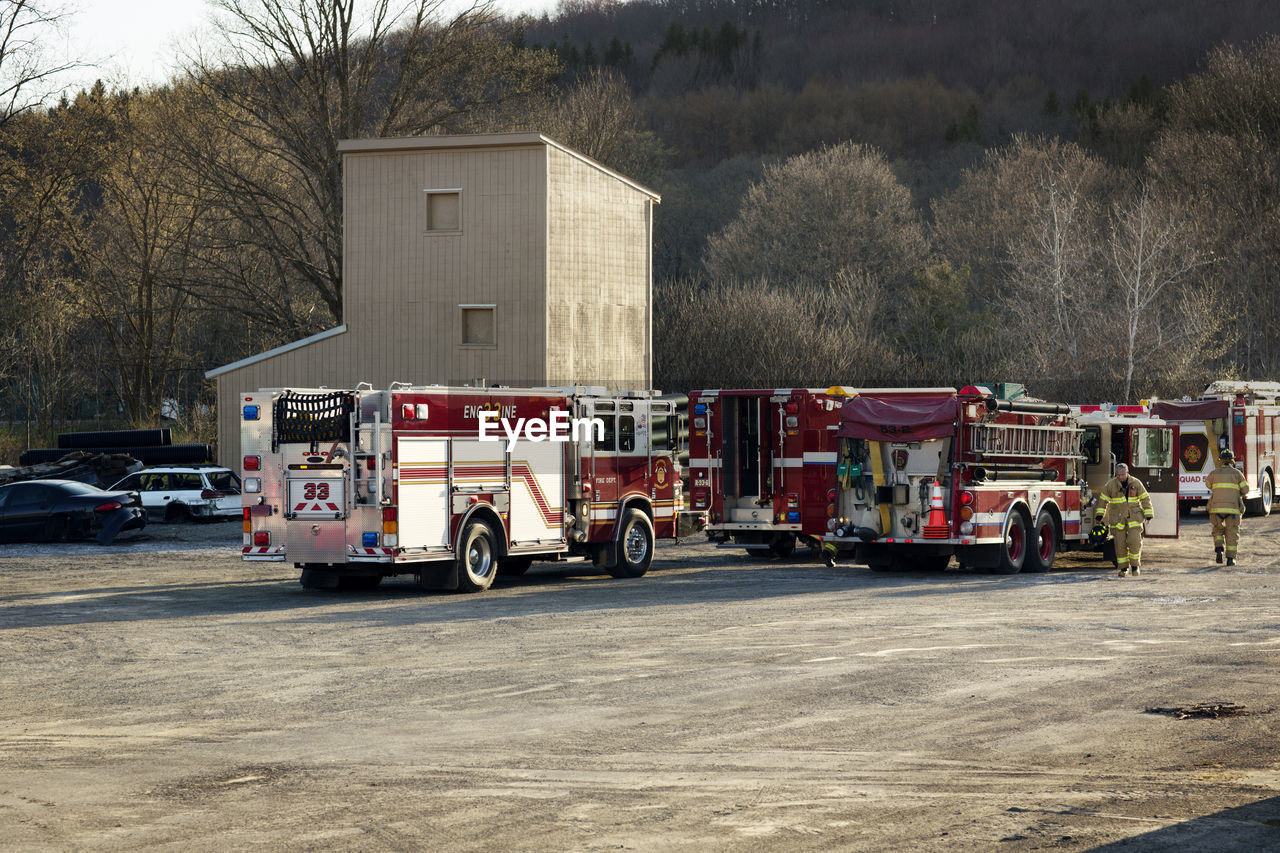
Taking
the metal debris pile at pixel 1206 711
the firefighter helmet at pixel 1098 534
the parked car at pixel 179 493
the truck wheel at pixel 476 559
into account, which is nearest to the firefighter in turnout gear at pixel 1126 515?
the firefighter helmet at pixel 1098 534

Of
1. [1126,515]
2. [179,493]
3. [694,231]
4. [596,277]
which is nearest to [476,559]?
[1126,515]

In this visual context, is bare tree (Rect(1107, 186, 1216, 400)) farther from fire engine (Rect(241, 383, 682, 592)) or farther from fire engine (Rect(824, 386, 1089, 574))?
fire engine (Rect(241, 383, 682, 592))

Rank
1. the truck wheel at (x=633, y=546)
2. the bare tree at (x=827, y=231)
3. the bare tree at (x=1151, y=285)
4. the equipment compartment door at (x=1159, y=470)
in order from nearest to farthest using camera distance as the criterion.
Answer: the truck wheel at (x=633, y=546) < the equipment compartment door at (x=1159, y=470) < the bare tree at (x=1151, y=285) < the bare tree at (x=827, y=231)

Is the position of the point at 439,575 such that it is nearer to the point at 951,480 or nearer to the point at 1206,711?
the point at 951,480

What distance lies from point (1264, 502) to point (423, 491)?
24.6 meters

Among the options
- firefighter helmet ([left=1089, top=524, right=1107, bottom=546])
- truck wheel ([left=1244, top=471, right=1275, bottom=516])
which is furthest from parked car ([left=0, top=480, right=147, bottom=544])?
truck wheel ([left=1244, top=471, right=1275, bottom=516])

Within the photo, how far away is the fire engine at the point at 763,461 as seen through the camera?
23328mm

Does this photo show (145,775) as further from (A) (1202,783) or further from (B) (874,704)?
(A) (1202,783)

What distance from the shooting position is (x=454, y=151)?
35.0 m

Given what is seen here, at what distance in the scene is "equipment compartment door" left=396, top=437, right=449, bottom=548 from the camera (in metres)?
18.6

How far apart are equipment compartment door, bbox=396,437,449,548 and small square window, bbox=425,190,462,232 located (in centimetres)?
1679

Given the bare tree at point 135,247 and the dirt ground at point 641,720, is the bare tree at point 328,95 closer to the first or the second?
the bare tree at point 135,247

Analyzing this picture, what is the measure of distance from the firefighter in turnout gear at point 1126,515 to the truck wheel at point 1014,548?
132 centimetres

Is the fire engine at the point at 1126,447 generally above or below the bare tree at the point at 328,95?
below
